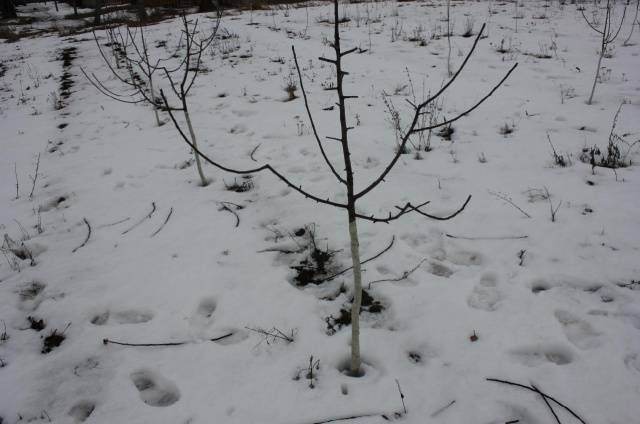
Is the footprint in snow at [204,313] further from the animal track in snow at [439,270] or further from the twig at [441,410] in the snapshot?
the animal track in snow at [439,270]

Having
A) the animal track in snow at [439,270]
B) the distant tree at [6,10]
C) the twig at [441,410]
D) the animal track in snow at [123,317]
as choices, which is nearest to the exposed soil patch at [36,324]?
the animal track in snow at [123,317]

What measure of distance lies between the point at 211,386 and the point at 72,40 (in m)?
15.4

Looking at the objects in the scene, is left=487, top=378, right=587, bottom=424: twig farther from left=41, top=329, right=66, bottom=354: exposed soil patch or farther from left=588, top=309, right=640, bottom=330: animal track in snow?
left=41, top=329, right=66, bottom=354: exposed soil patch

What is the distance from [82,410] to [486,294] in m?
2.32

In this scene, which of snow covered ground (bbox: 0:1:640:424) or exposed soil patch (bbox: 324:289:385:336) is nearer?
snow covered ground (bbox: 0:1:640:424)

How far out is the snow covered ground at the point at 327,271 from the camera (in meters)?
1.80

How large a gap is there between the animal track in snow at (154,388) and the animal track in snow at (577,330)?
2.09 metres

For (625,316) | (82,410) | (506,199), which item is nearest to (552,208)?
(506,199)

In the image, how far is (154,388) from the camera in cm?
194

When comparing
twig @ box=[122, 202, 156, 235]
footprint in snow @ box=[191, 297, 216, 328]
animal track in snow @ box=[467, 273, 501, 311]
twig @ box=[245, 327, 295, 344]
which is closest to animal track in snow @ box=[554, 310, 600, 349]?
animal track in snow @ box=[467, 273, 501, 311]

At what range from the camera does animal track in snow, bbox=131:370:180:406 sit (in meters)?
1.88

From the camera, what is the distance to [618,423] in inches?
61.4

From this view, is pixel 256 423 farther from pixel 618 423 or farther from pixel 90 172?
pixel 90 172

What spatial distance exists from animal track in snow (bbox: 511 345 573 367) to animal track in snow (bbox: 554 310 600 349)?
0.09 metres
